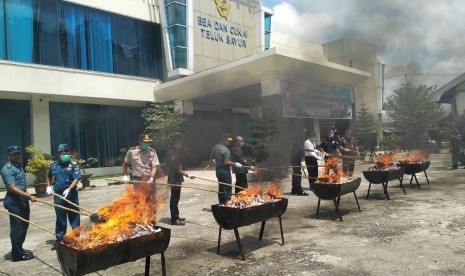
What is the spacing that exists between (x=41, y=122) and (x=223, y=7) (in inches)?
427

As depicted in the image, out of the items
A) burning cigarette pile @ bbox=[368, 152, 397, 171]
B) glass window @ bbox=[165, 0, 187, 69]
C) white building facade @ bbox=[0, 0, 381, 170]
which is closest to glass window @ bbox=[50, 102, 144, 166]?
white building facade @ bbox=[0, 0, 381, 170]

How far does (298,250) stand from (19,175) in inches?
157

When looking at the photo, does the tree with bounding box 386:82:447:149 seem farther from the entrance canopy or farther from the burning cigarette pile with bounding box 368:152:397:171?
the burning cigarette pile with bounding box 368:152:397:171

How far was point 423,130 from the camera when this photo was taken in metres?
16.1

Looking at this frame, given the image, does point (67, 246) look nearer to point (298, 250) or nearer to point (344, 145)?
point (298, 250)

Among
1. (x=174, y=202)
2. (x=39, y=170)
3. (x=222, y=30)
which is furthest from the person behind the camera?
(x=222, y=30)

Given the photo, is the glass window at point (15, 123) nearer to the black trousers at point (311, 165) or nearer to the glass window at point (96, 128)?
the glass window at point (96, 128)

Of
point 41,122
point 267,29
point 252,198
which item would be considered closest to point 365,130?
point 267,29

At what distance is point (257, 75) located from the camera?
15281 millimetres

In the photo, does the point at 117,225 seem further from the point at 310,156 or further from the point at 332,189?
the point at 310,156

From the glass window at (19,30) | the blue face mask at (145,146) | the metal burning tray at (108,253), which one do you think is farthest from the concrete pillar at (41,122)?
the metal burning tray at (108,253)

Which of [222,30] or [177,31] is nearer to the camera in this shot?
[177,31]

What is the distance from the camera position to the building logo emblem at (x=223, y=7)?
65.5ft

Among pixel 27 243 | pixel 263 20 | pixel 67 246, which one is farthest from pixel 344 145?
pixel 263 20
